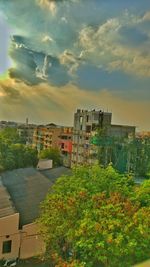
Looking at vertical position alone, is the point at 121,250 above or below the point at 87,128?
below

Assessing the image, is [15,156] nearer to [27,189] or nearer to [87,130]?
[87,130]

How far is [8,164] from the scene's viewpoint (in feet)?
30.5

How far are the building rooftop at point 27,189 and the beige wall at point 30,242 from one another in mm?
174

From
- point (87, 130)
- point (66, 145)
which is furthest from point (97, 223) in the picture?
point (66, 145)

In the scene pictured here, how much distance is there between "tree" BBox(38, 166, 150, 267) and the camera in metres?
2.43

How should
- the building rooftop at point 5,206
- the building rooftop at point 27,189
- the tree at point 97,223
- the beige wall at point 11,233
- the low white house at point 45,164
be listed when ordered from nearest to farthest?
1. the tree at point 97,223
2. the beige wall at point 11,233
3. the building rooftop at point 5,206
4. the building rooftop at point 27,189
5. the low white house at point 45,164

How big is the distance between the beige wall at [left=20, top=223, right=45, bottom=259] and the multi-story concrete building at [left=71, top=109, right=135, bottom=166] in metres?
6.75

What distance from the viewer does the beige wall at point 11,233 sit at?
3.96 m

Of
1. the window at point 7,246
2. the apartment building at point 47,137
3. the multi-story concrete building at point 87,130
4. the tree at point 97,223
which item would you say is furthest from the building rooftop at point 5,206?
the apartment building at point 47,137

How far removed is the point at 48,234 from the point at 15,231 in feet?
3.29

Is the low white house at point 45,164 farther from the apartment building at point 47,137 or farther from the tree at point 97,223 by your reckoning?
the tree at point 97,223

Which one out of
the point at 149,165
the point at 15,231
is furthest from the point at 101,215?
the point at 149,165

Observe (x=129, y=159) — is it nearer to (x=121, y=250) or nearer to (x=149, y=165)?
(x=149, y=165)

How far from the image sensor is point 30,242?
13.3ft
